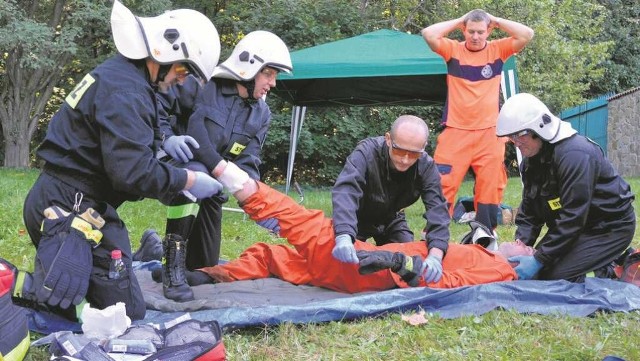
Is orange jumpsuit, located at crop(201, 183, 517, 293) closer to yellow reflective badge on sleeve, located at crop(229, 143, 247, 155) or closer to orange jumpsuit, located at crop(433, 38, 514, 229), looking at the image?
yellow reflective badge on sleeve, located at crop(229, 143, 247, 155)

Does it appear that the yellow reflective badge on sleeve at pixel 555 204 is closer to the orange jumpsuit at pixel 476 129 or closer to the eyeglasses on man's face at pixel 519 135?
the eyeglasses on man's face at pixel 519 135

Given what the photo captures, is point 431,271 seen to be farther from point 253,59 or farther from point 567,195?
point 253,59

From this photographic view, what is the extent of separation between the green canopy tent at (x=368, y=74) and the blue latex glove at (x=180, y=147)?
15.2ft

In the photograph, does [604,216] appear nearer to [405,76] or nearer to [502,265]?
[502,265]

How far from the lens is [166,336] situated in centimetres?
285

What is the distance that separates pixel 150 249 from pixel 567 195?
2.76 meters

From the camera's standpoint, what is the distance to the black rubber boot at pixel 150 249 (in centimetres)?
482

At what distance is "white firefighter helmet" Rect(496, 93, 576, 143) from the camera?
4.10m

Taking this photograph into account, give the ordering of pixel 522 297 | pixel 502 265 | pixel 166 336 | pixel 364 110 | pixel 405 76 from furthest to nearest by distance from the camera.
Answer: pixel 364 110, pixel 405 76, pixel 502 265, pixel 522 297, pixel 166 336

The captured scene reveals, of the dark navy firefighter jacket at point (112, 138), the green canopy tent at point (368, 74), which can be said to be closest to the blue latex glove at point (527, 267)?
the dark navy firefighter jacket at point (112, 138)

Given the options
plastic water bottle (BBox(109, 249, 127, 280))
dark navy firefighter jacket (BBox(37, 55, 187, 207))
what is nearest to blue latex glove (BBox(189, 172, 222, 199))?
dark navy firefighter jacket (BBox(37, 55, 187, 207))

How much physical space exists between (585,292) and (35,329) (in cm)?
292

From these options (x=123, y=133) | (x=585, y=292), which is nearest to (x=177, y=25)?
(x=123, y=133)

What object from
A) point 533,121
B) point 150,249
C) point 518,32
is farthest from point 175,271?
point 518,32
